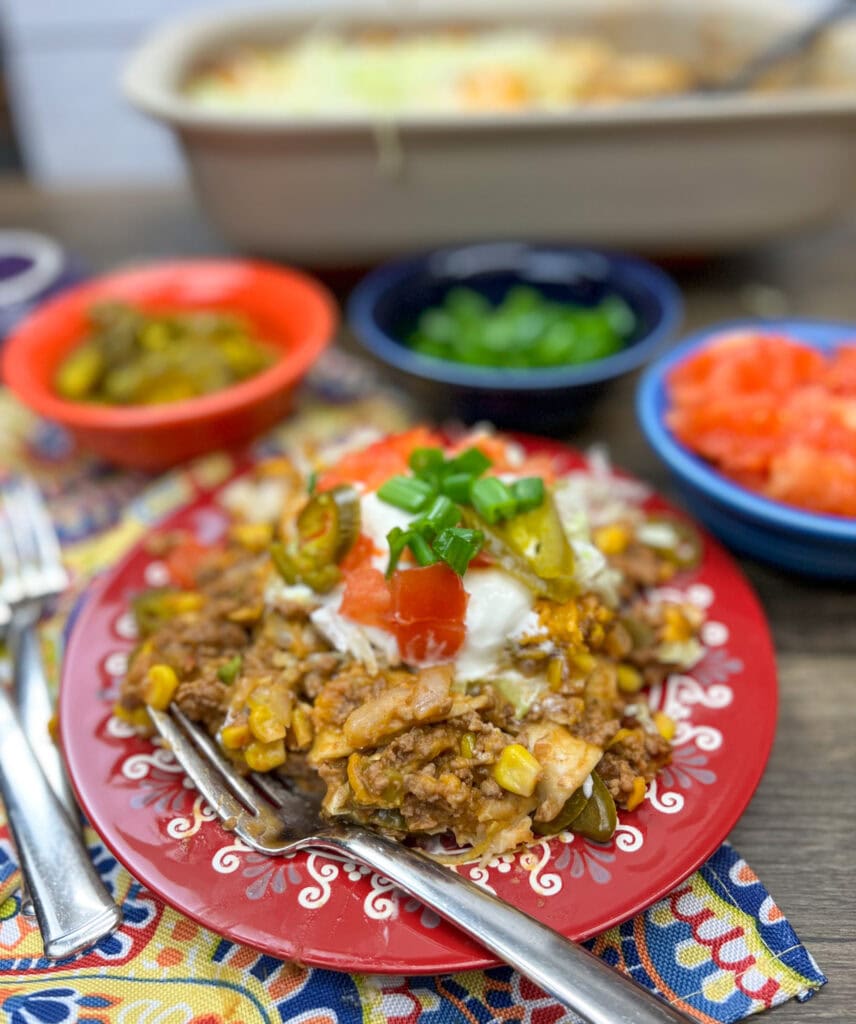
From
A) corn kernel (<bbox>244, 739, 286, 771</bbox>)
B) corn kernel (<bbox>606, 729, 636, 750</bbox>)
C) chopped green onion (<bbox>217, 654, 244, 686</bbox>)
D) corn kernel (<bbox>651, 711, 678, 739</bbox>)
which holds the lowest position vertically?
corn kernel (<bbox>651, 711, 678, 739</bbox>)

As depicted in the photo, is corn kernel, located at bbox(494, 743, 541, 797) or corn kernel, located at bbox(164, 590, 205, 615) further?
corn kernel, located at bbox(164, 590, 205, 615)

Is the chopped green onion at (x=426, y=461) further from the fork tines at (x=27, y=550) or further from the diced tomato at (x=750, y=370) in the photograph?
the fork tines at (x=27, y=550)

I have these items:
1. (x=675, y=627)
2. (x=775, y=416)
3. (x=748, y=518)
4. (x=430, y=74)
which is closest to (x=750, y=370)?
(x=775, y=416)

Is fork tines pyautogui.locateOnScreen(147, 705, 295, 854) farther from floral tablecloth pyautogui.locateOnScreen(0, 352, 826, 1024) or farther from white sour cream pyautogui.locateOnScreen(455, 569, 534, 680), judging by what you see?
white sour cream pyautogui.locateOnScreen(455, 569, 534, 680)

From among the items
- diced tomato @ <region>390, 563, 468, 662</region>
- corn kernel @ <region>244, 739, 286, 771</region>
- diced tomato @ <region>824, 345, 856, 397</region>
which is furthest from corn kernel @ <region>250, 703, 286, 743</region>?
diced tomato @ <region>824, 345, 856, 397</region>

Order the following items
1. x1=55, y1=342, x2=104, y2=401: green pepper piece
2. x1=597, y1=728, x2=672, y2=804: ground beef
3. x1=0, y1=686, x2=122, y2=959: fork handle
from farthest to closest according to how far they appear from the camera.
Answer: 1. x1=55, y1=342, x2=104, y2=401: green pepper piece
2. x1=597, y1=728, x2=672, y2=804: ground beef
3. x1=0, y1=686, x2=122, y2=959: fork handle

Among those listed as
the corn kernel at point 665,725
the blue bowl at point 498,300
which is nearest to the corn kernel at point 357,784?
the corn kernel at point 665,725
